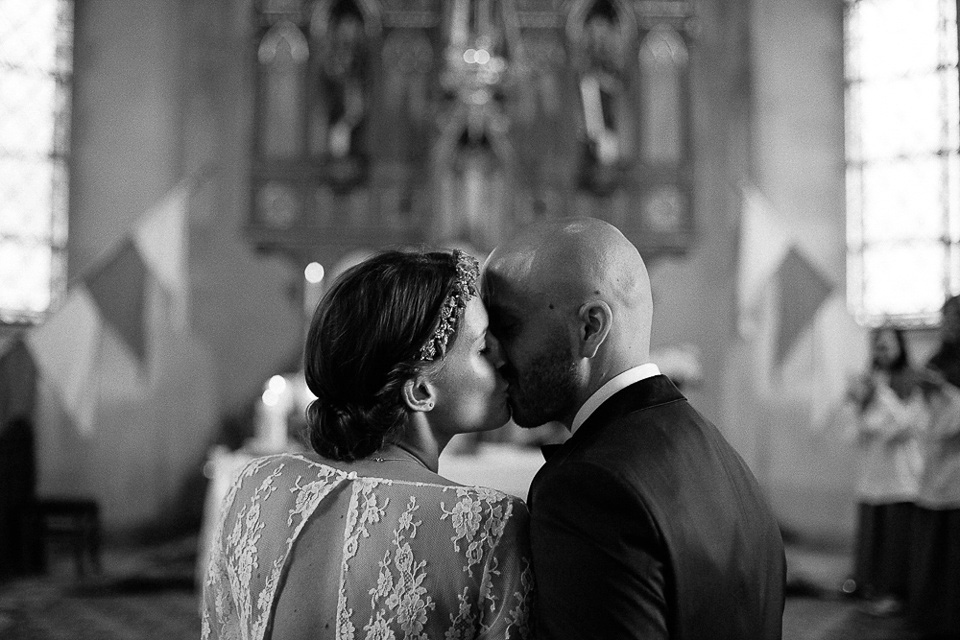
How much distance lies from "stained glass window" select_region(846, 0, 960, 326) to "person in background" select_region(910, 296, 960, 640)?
2.65 m

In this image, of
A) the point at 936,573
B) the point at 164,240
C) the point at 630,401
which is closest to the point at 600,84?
the point at 164,240

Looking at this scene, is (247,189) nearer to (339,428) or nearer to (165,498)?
(165,498)

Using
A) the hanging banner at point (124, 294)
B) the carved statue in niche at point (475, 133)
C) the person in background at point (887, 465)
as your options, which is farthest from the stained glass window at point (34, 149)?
the person in background at point (887, 465)

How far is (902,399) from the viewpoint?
668cm

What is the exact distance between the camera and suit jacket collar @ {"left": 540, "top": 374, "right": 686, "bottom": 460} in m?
1.47

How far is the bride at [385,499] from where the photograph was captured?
1375mm

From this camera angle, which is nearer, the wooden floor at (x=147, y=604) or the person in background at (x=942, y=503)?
the person in background at (x=942, y=503)

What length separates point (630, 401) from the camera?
→ 4.87ft

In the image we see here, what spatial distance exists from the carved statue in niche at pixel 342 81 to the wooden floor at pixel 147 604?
12.0 ft

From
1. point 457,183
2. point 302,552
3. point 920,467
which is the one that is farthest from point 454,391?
point 457,183

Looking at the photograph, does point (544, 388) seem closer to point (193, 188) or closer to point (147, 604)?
point (147, 604)

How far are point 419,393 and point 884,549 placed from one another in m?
6.07

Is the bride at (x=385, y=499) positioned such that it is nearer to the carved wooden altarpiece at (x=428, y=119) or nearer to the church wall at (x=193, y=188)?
the carved wooden altarpiece at (x=428, y=119)

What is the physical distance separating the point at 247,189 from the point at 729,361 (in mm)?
4664
